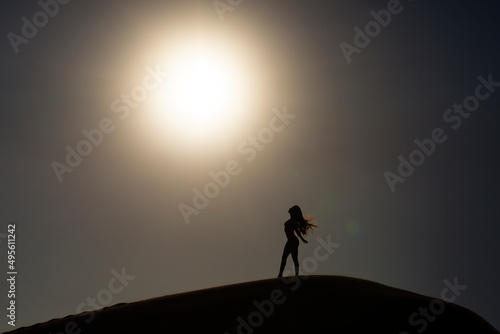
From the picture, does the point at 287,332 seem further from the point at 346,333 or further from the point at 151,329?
the point at 151,329

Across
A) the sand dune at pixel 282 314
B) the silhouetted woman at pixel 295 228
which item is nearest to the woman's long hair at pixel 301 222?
the silhouetted woman at pixel 295 228

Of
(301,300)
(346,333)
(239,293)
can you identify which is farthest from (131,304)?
(346,333)

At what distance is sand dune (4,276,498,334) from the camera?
8.99 metres

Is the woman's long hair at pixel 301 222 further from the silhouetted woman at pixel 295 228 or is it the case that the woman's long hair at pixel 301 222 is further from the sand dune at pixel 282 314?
the sand dune at pixel 282 314

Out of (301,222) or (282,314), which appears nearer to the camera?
(282,314)

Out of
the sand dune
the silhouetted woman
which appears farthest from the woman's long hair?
the sand dune

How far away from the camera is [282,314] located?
9.70 m

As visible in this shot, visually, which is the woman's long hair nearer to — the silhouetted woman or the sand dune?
the silhouetted woman

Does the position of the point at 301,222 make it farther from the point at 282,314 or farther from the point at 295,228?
the point at 282,314

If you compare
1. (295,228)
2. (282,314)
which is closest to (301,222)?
Answer: (295,228)

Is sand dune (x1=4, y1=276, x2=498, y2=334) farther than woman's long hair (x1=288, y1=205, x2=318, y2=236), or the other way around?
woman's long hair (x1=288, y1=205, x2=318, y2=236)

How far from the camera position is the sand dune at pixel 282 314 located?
29.5ft

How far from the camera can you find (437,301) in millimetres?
9719

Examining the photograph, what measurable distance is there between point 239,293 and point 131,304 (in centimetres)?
269
